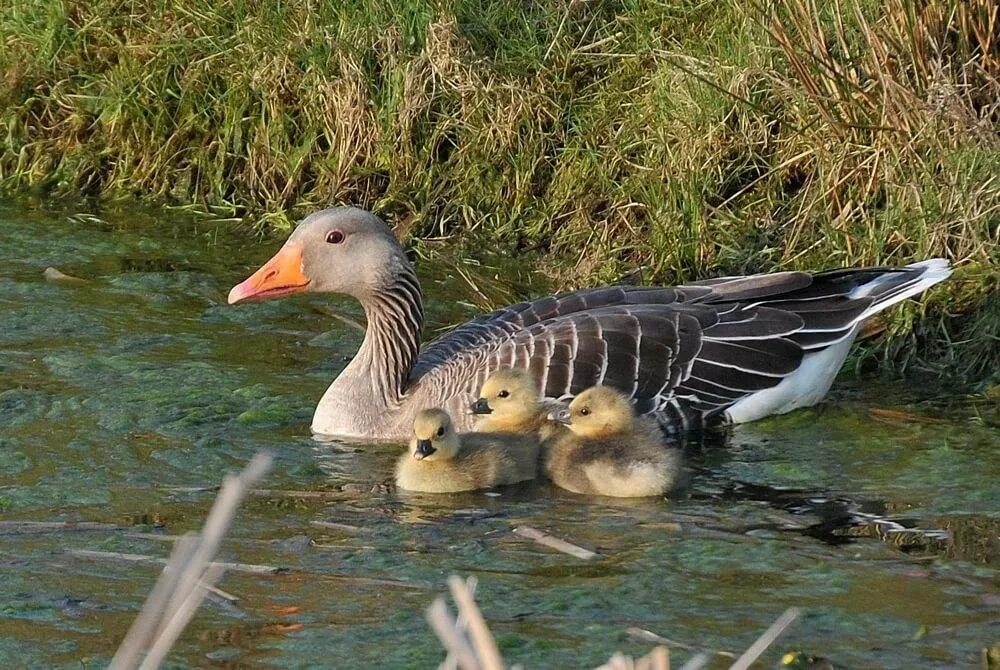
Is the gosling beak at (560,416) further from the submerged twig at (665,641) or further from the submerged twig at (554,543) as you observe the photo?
the submerged twig at (665,641)

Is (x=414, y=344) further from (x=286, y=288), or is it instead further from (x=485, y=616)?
(x=485, y=616)

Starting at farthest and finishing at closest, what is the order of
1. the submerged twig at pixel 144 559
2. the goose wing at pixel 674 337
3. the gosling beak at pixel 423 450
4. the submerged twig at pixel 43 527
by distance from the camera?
the goose wing at pixel 674 337 → the gosling beak at pixel 423 450 → the submerged twig at pixel 43 527 → the submerged twig at pixel 144 559

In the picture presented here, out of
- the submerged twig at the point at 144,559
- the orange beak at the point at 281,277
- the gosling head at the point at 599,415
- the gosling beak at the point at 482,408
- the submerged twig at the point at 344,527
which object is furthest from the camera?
the orange beak at the point at 281,277

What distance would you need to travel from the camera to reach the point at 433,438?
6398 millimetres

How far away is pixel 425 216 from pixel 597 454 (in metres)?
4.13

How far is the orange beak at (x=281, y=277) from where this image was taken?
7.55m

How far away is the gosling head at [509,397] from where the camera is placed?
6996 millimetres

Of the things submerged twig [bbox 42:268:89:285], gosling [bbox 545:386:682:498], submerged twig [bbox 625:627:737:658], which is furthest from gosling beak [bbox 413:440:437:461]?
submerged twig [bbox 42:268:89:285]

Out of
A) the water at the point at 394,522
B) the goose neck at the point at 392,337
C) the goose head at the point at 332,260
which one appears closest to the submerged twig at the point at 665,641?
the water at the point at 394,522

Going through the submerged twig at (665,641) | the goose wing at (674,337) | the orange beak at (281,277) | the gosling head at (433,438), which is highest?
the orange beak at (281,277)

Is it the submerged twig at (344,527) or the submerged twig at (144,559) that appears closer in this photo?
the submerged twig at (144,559)

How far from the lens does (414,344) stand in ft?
25.8

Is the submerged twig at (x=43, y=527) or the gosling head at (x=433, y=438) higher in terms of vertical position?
the gosling head at (x=433, y=438)

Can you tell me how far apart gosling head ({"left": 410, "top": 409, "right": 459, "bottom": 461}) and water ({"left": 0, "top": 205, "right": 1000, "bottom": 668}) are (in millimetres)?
203
